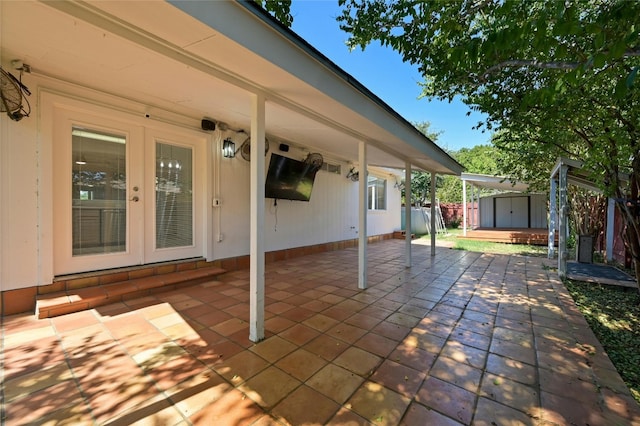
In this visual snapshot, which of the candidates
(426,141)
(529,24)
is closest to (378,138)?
(426,141)

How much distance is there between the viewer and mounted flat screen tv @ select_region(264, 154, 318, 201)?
203 inches

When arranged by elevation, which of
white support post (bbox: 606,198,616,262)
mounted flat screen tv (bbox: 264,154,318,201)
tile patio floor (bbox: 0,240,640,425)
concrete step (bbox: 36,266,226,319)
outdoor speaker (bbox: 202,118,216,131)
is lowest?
tile patio floor (bbox: 0,240,640,425)

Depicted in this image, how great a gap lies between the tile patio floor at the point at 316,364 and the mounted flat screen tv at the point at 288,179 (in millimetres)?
2348

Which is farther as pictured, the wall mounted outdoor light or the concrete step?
the wall mounted outdoor light

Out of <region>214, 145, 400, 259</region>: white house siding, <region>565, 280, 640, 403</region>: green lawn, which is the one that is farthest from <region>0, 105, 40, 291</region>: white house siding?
<region>565, 280, 640, 403</region>: green lawn

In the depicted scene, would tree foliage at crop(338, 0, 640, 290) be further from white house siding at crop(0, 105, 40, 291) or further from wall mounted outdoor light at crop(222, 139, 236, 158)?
white house siding at crop(0, 105, 40, 291)

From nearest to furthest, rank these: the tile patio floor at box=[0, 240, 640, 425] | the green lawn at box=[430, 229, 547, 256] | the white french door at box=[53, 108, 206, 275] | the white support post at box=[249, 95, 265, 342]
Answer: the tile patio floor at box=[0, 240, 640, 425] < the white support post at box=[249, 95, 265, 342] < the white french door at box=[53, 108, 206, 275] < the green lawn at box=[430, 229, 547, 256]

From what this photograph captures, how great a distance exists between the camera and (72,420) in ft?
4.77

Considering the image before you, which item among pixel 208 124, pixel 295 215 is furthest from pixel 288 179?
pixel 208 124

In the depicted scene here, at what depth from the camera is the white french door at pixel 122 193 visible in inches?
121

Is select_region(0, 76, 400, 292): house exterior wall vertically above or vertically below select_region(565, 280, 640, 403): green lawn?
above

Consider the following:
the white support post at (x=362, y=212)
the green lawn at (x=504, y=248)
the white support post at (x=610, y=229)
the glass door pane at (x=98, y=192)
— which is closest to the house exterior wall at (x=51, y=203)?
the glass door pane at (x=98, y=192)

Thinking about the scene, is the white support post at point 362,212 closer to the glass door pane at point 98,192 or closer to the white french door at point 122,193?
the white french door at point 122,193

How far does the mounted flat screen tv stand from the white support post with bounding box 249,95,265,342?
2720 mm
